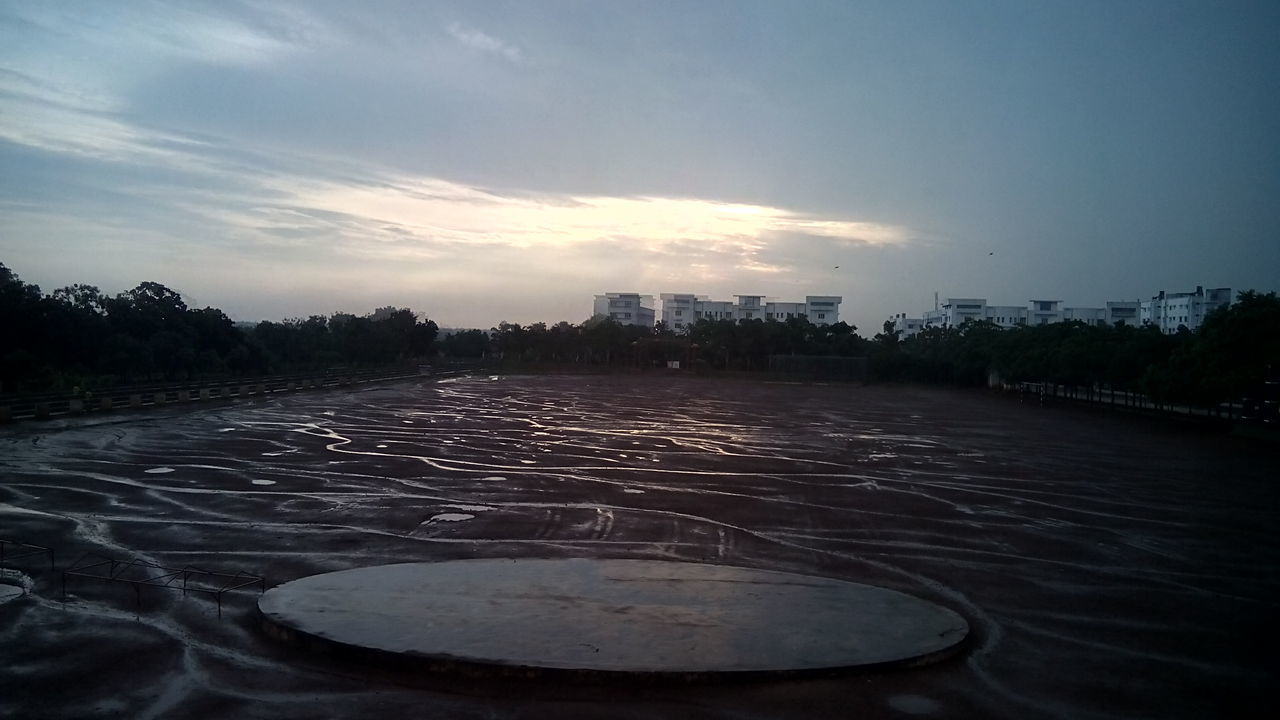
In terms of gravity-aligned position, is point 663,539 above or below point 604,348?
below

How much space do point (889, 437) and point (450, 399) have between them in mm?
23132

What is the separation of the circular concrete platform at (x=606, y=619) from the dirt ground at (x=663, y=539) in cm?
25

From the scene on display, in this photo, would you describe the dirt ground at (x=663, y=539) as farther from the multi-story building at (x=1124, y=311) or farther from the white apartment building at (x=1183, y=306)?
the multi-story building at (x=1124, y=311)

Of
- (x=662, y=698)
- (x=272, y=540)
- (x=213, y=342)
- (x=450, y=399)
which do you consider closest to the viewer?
(x=662, y=698)

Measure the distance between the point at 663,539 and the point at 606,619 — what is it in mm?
4504

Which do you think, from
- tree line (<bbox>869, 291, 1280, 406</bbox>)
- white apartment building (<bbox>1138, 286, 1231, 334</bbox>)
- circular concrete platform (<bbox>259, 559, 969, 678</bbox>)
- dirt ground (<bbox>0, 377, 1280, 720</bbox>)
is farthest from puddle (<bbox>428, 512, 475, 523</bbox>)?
white apartment building (<bbox>1138, 286, 1231, 334</bbox>)

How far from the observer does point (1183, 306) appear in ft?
413

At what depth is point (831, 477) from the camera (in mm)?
20000

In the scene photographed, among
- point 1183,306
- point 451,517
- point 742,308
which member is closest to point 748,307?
point 742,308

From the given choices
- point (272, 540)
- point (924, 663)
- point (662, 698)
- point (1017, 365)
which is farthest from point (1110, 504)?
point (1017, 365)

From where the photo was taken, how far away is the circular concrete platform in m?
7.54

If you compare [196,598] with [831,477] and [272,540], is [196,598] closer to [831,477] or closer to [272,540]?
[272,540]

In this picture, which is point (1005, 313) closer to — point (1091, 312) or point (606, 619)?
point (1091, 312)

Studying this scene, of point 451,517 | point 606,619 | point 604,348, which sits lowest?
point 451,517
